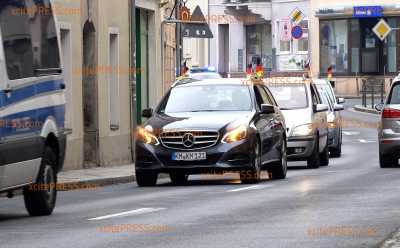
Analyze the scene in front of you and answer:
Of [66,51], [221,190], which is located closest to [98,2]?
[66,51]

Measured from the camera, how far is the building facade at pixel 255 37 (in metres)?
77.6

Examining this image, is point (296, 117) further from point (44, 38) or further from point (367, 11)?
point (367, 11)

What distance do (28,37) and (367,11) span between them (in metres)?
59.8

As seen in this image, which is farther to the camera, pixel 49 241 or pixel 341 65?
pixel 341 65

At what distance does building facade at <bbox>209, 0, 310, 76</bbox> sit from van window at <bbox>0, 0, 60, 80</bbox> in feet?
198

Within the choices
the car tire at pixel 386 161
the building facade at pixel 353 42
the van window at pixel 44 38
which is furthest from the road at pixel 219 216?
the building facade at pixel 353 42

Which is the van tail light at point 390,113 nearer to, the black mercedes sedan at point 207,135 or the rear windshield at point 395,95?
the rear windshield at point 395,95

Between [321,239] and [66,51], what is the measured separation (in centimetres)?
1666

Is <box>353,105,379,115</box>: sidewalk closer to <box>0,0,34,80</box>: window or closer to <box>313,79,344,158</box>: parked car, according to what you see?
<box>313,79,344,158</box>: parked car

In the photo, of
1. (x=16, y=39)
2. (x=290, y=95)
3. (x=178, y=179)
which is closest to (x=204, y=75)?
(x=290, y=95)

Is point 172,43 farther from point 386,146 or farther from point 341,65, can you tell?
point 341,65

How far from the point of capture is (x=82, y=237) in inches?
510

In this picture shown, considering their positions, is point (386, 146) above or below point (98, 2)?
below

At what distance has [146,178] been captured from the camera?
2261 centimetres
